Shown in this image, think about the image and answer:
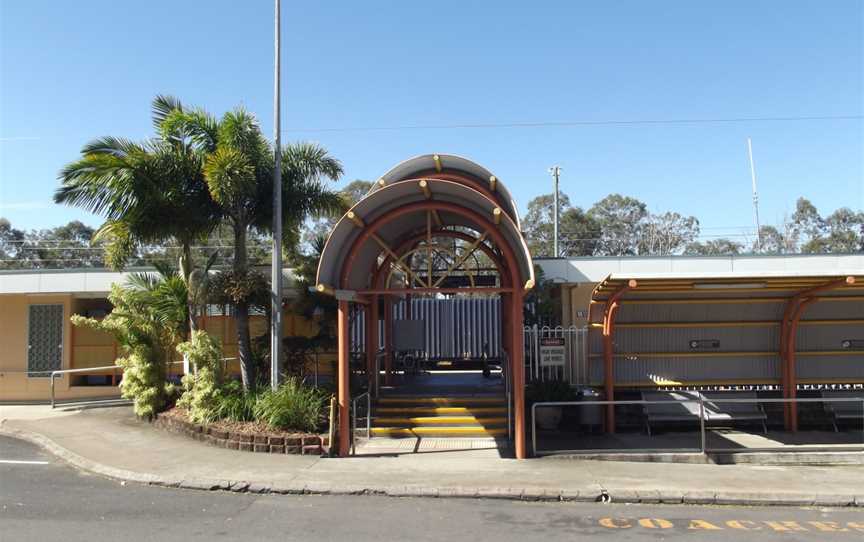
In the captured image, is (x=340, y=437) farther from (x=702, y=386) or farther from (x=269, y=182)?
(x=702, y=386)

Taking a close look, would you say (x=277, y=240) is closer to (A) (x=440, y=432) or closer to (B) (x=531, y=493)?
(A) (x=440, y=432)

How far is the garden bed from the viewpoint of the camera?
11.2 m

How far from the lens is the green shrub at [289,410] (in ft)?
38.5

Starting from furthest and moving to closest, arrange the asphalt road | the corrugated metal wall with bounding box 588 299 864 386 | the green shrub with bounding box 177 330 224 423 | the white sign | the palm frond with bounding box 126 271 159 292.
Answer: the palm frond with bounding box 126 271 159 292 → the corrugated metal wall with bounding box 588 299 864 386 → the white sign → the green shrub with bounding box 177 330 224 423 → the asphalt road

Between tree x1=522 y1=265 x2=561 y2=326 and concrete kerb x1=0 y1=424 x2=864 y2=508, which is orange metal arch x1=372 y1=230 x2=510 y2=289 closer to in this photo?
tree x1=522 y1=265 x2=561 y2=326

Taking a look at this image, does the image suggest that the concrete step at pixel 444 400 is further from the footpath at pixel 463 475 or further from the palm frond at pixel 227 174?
the palm frond at pixel 227 174

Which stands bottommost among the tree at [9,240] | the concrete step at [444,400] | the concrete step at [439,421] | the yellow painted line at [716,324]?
the concrete step at [439,421]

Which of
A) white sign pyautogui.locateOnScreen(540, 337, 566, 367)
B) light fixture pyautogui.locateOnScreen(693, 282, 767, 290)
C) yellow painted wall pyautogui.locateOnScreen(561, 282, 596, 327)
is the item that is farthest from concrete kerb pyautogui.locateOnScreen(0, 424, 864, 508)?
yellow painted wall pyautogui.locateOnScreen(561, 282, 596, 327)

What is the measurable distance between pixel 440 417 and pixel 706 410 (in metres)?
5.19

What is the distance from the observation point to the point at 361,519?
7.84 metres

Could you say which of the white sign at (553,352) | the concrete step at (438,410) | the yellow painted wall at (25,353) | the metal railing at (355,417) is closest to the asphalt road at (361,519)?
the metal railing at (355,417)

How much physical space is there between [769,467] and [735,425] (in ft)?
9.56

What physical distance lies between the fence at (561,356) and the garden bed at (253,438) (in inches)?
186

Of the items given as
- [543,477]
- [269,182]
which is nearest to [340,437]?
[543,477]
